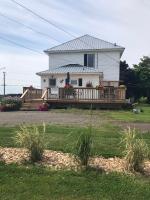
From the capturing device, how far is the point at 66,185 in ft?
24.0

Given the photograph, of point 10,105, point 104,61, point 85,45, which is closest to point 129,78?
point 85,45

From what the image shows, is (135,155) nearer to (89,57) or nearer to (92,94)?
(92,94)

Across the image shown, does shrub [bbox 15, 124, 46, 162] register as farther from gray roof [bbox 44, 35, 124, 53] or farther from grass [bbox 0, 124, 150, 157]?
gray roof [bbox 44, 35, 124, 53]

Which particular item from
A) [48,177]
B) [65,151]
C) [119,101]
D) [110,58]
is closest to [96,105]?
[119,101]

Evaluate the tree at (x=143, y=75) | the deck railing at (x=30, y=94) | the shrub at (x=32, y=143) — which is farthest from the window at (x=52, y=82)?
the shrub at (x=32, y=143)

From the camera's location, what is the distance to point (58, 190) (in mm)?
7062

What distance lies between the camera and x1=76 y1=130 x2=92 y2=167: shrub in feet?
26.8

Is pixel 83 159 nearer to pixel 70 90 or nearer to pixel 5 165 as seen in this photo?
pixel 5 165

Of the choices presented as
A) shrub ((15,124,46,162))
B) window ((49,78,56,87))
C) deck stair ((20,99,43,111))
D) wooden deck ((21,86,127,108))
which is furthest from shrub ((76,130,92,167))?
window ((49,78,56,87))

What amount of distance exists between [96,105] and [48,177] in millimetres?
22167

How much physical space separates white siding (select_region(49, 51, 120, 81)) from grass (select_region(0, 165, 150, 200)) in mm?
34635

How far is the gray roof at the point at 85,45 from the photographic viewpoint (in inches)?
1670

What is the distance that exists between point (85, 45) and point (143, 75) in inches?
580

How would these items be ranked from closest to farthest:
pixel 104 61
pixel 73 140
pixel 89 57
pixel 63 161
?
1. pixel 63 161
2. pixel 73 140
3. pixel 104 61
4. pixel 89 57
